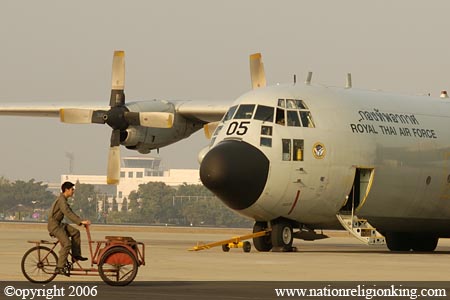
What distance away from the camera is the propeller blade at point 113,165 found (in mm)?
35406

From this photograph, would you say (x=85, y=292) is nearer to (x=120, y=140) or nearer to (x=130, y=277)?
(x=130, y=277)

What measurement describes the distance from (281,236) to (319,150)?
238 cm

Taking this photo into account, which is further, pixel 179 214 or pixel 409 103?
pixel 179 214

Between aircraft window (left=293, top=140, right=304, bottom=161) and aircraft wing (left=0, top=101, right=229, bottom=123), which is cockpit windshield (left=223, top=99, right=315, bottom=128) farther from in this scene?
aircraft wing (left=0, top=101, right=229, bottom=123)

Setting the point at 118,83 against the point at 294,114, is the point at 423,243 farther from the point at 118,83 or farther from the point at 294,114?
the point at 118,83

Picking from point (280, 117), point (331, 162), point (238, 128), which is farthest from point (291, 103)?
point (331, 162)

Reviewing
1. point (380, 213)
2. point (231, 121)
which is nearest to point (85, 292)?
point (231, 121)

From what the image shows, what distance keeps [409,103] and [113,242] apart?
15724 mm

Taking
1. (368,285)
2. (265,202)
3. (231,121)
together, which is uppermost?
(231,121)

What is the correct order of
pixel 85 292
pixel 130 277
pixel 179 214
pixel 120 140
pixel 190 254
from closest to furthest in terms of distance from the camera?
pixel 85 292 → pixel 130 277 → pixel 190 254 → pixel 120 140 → pixel 179 214

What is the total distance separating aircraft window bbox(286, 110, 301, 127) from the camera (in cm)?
2841

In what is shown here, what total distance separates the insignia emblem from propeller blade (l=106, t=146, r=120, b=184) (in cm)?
876

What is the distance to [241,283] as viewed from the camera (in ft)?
60.2

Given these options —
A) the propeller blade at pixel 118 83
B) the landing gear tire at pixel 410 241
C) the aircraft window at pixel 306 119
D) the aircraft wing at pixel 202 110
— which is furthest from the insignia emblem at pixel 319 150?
the propeller blade at pixel 118 83
